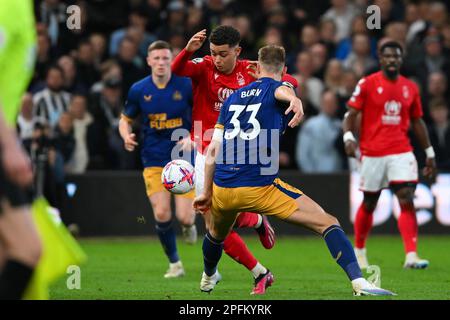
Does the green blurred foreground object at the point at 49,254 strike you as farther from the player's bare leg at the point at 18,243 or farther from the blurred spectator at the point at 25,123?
the blurred spectator at the point at 25,123

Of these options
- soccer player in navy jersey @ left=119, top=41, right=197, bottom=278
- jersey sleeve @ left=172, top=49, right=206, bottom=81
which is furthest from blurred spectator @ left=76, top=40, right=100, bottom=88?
jersey sleeve @ left=172, top=49, right=206, bottom=81

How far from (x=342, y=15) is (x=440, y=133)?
10.7ft

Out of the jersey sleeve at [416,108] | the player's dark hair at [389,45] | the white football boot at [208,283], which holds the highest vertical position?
the player's dark hair at [389,45]

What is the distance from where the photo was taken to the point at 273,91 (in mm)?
8781

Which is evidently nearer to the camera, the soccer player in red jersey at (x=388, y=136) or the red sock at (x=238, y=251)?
the red sock at (x=238, y=251)

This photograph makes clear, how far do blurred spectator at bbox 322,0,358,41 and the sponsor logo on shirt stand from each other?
21.5ft

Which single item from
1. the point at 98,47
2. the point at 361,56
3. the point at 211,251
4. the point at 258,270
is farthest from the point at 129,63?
the point at 211,251

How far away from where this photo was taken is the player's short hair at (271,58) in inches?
349

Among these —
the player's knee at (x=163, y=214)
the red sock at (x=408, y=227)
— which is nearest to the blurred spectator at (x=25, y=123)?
the player's knee at (x=163, y=214)

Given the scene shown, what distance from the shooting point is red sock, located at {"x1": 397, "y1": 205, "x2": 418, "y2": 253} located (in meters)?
12.6

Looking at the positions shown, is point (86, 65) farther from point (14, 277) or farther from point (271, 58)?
point (14, 277)

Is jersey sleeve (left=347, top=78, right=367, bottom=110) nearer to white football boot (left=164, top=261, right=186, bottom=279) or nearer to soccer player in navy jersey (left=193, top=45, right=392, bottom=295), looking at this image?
white football boot (left=164, top=261, right=186, bottom=279)

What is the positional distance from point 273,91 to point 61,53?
1025cm

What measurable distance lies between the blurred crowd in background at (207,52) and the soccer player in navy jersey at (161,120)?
4.57 m
